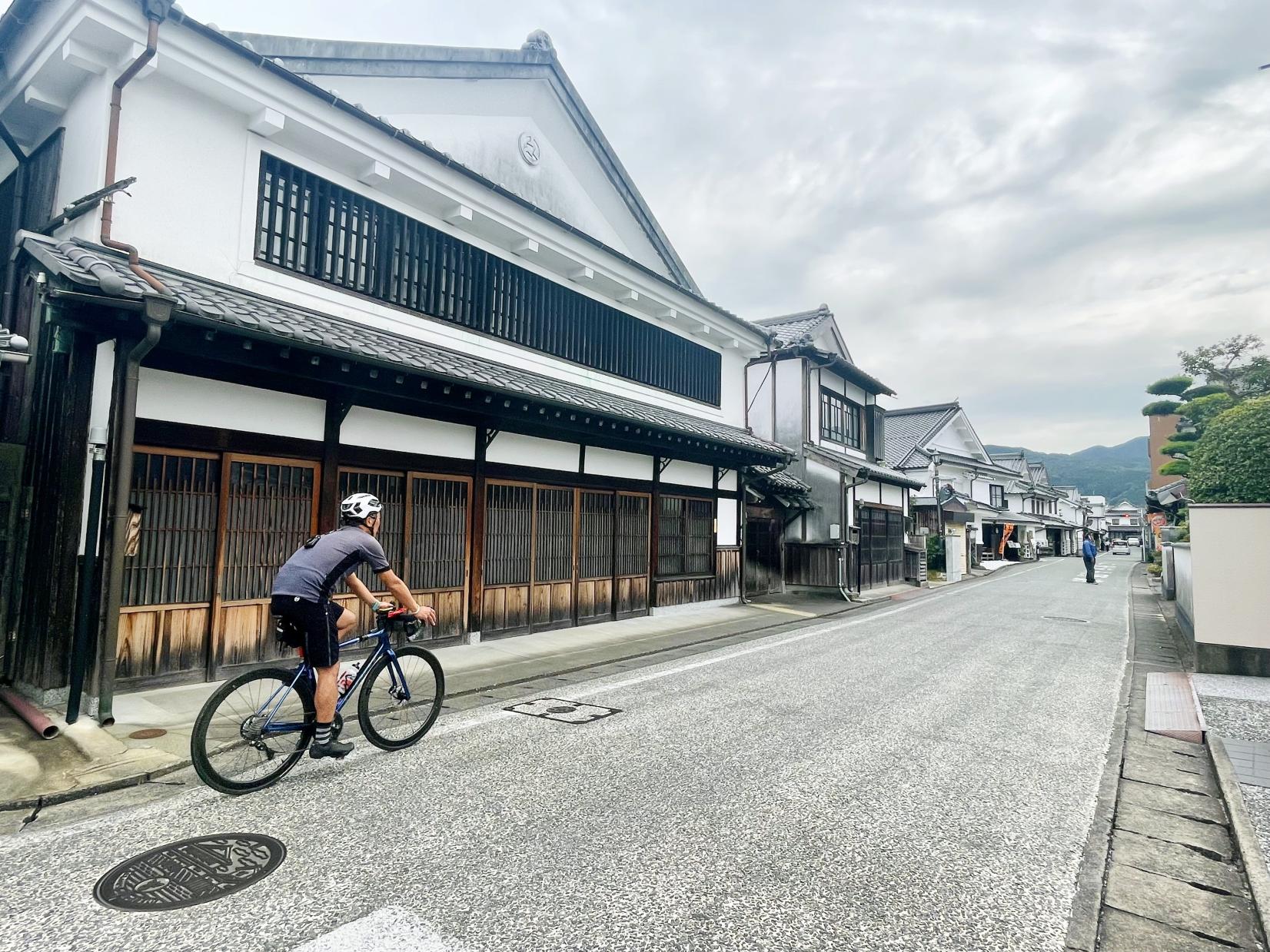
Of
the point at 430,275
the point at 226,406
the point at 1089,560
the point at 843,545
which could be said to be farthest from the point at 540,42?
the point at 1089,560

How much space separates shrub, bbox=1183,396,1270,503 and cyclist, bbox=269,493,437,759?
15284 millimetres

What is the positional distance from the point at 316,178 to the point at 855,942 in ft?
33.4

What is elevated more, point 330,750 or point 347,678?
point 347,678

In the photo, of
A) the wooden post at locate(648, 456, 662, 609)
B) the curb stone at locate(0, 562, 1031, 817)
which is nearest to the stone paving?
the curb stone at locate(0, 562, 1031, 817)

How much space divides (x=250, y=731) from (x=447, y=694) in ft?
9.42

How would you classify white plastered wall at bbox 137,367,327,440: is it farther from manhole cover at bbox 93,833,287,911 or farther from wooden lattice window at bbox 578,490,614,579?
wooden lattice window at bbox 578,490,614,579

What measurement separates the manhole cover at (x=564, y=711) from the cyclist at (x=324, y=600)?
209 cm

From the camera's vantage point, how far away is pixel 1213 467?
13.5 metres

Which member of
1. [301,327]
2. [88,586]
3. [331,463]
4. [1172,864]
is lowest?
[1172,864]

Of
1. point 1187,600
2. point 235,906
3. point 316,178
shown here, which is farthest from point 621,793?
point 1187,600

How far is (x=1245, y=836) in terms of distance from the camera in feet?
14.0

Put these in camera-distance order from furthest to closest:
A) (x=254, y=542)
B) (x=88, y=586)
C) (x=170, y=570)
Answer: (x=254, y=542) < (x=170, y=570) < (x=88, y=586)

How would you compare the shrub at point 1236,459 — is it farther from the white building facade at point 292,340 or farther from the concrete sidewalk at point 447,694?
the white building facade at point 292,340

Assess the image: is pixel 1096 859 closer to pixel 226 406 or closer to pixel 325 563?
pixel 325 563
